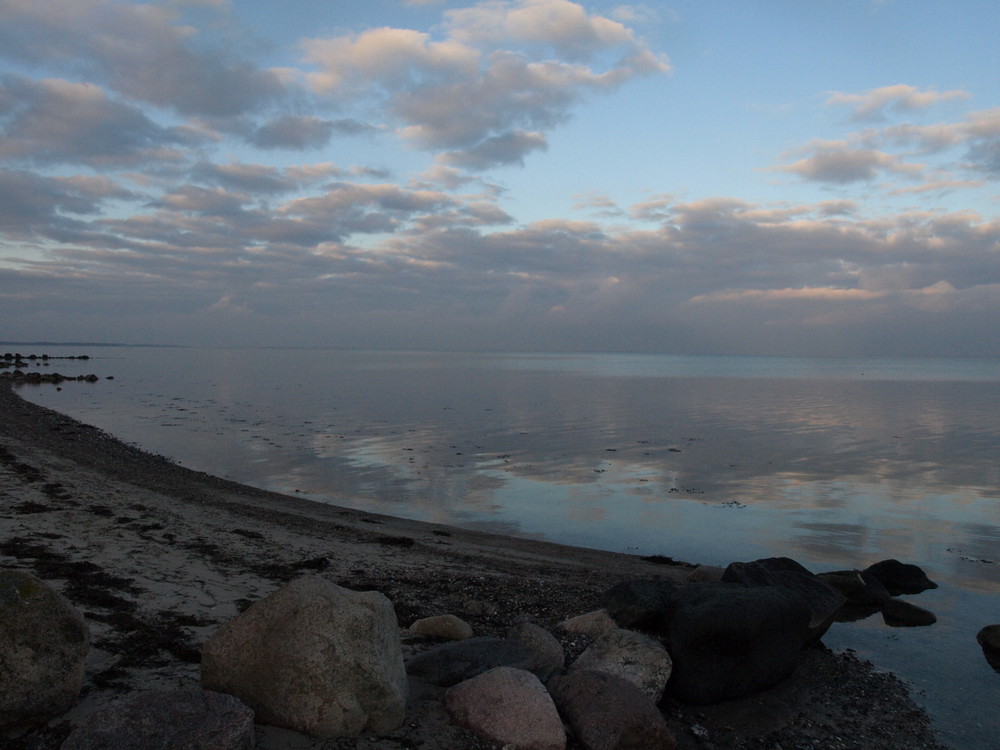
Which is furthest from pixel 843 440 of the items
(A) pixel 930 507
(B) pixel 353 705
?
(B) pixel 353 705

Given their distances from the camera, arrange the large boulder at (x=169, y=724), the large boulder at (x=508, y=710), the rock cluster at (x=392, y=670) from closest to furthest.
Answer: the large boulder at (x=169, y=724) < the rock cluster at (x=392, y=670) < the large boulder at (x=508, y=710)

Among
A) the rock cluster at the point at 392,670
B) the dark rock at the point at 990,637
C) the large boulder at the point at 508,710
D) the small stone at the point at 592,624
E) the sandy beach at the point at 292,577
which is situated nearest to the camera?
the rock cluster at the point at 392,670

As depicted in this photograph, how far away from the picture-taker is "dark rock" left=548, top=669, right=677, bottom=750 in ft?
22.3

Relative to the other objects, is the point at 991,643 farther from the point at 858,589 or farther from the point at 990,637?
the point at 858,589

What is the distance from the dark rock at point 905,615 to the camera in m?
12.1

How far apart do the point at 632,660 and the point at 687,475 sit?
2002cm

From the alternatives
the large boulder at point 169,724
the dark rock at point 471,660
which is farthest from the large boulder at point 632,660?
the large boulder at point 169,724

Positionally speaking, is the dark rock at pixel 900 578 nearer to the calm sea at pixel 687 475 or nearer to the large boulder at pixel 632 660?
the calm sea at pixel 687 475

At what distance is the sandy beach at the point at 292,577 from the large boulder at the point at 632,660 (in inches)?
14.6

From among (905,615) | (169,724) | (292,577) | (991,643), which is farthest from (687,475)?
(169,724)

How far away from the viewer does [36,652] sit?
228 inches

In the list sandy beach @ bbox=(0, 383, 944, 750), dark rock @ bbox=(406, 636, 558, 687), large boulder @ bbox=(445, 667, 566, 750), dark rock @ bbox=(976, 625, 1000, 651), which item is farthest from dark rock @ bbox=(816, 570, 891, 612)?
large boulder @ bbox=(445, 667, 566, 750)

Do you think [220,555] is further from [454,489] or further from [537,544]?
[454,489]

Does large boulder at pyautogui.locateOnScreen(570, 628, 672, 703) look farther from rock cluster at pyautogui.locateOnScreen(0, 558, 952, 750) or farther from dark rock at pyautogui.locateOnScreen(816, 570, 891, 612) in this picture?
dark rock at pyautogui.locateOnScreen(816, 570, 891, 612)
